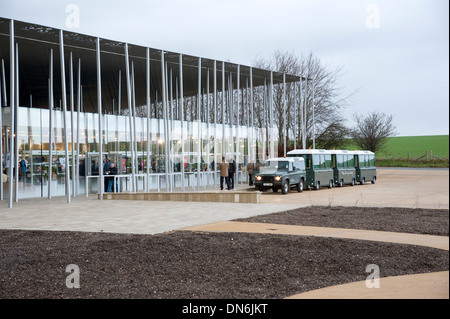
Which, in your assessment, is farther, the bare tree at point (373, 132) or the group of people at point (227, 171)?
the bare tree at point (373, 132)

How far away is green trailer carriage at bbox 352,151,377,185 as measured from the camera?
1508 inches

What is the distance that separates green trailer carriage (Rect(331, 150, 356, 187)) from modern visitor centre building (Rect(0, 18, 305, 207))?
5.85 metres

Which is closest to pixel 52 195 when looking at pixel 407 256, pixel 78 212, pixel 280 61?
pixel 78 212

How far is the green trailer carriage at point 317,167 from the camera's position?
31875 mm

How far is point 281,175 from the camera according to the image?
93.2ft

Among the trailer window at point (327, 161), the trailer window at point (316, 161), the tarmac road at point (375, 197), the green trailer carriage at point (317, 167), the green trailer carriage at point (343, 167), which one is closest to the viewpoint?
the tarmac road at point (375, 197)

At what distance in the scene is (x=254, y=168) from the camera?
34.2m

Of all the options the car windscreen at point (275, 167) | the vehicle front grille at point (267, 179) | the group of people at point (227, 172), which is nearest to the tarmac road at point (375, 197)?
the vehicle front grille at point (267, 179)

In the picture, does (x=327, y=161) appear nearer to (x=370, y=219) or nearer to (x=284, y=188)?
(x=284, y=188)

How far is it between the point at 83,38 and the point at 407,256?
68.6ft

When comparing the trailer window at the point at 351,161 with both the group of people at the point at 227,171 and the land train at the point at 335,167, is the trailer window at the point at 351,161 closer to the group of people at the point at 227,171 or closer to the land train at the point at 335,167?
the land train at the point at 335,167

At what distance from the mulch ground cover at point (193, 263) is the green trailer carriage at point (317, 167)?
20.6 m

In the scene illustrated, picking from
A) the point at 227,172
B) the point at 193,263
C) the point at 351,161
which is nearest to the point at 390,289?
the point at 193,263

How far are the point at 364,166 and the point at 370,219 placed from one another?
2621cm
